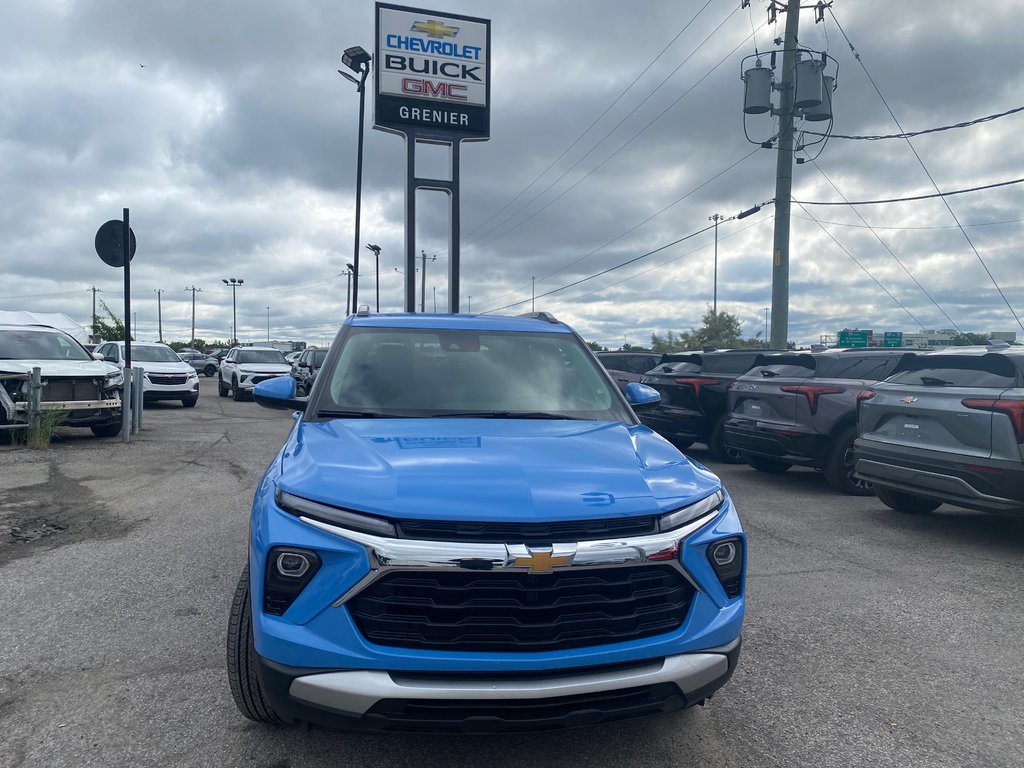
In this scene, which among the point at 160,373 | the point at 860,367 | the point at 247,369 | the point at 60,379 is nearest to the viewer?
the point at 860,367

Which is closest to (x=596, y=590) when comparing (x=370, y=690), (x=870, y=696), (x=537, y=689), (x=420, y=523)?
(x=537, y=689)

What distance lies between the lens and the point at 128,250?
1149 centimetres

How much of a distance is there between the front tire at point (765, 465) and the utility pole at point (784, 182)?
30.1 feet

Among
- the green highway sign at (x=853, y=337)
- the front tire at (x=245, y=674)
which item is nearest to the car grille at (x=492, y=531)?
the front tire at (x=245, y=674)

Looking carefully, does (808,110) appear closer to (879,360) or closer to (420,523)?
(879,360)

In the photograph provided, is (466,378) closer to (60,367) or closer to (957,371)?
(957,371)

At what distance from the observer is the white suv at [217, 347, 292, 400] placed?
22453mm

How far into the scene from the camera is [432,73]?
18.5 meters

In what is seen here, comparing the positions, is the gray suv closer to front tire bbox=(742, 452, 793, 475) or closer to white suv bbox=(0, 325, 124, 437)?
front tire bbox=(742, 452, 793, 475)

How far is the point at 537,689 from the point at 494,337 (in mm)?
2343

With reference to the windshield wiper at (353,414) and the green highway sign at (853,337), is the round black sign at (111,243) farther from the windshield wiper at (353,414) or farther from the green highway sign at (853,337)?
the green highway sign at (853,337)

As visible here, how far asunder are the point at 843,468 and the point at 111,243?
10.6 metres

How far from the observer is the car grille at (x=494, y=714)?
2293mm

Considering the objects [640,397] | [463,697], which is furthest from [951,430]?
[463,697]
